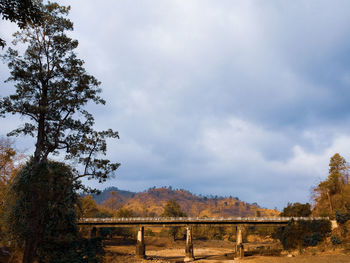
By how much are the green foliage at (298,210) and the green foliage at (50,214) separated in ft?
189

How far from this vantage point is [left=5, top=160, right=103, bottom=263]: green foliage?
15.9 m

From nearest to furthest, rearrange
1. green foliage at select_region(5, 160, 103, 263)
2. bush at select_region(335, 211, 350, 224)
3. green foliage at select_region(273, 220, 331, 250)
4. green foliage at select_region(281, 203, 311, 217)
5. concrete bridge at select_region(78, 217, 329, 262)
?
green foliage at select_region(5, 160, 103, 263) → green foliage at select_region(273, 220, 331, 250) → bush at select_region(335, 211, 350, 224) → concrete bridge at select_region(78, 217, 329, 262) → green foliage at select_region(281, 203, 311, 217)

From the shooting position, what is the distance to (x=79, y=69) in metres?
18.3

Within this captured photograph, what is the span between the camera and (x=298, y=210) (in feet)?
211

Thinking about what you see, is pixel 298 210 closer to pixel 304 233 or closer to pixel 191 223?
pixel 304 233

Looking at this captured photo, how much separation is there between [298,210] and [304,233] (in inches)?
546

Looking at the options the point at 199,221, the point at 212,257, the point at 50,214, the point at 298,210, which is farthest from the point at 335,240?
the point at 50,214

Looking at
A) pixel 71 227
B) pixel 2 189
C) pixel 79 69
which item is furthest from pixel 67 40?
pixel 2 189

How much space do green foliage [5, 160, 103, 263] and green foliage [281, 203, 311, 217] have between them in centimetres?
5752

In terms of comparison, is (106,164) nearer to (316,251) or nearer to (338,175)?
(316,251)

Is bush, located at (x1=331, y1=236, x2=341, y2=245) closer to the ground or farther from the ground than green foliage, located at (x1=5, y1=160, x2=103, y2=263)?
closer to the ground

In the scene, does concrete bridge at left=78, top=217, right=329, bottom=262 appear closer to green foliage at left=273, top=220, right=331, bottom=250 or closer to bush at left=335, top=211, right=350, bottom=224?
green foliage at left=273, top=220, right=331, bottom=250

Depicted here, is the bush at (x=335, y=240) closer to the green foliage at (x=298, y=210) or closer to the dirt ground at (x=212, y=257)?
the dirt ground at (x=212, y=257)

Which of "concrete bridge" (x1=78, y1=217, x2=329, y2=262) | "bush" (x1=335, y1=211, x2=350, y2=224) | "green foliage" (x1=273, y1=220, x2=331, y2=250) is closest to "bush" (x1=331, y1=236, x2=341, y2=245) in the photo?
"green foliage" (x1=273, y1=220, x2=331, y2=250)
